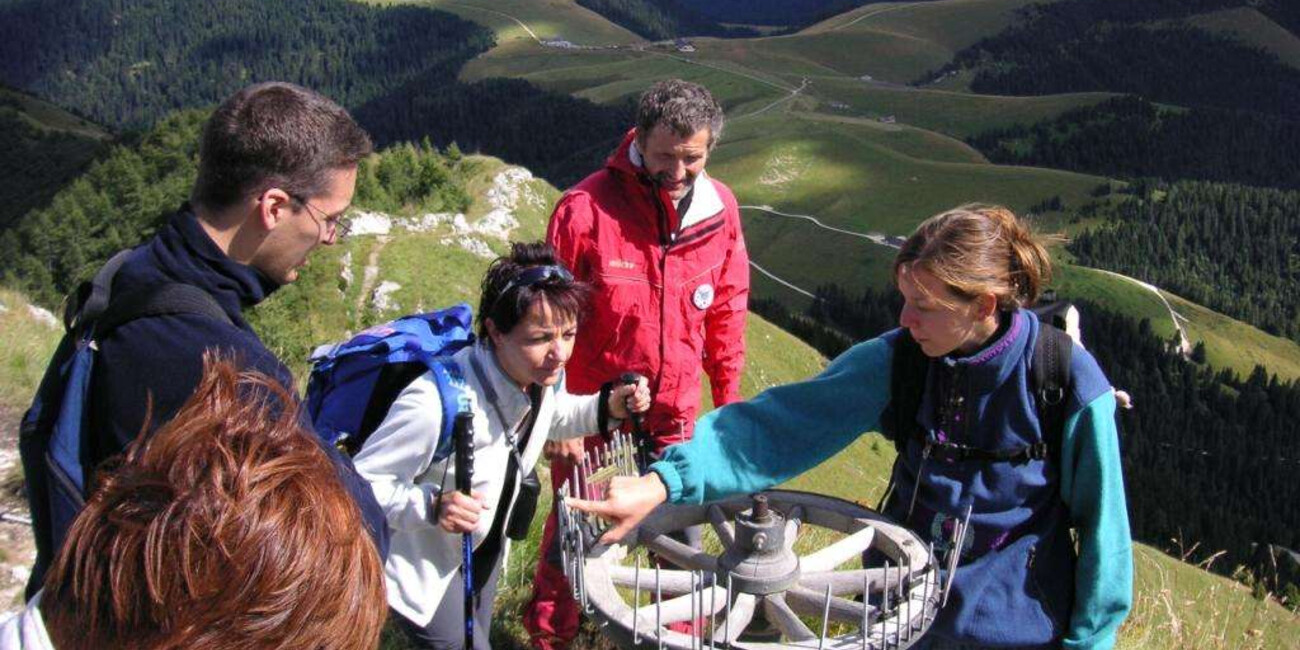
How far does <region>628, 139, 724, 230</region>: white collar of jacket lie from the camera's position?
5.90 meters

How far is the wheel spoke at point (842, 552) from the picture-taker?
3.77 metres

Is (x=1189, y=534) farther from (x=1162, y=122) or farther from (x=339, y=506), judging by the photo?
(x=1162, y=122)

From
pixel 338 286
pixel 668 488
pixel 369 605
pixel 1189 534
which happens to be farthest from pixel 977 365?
pixel 1189 534

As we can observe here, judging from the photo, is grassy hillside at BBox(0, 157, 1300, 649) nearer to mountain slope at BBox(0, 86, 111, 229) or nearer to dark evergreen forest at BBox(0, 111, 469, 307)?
dark evergreen forest at BBox(0, 111, 469, 307)

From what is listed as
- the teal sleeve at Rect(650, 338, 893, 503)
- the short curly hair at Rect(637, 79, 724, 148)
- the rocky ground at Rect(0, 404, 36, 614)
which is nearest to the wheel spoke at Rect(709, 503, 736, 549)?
the teal sleeve at Rect(650, 338, 893, 503)

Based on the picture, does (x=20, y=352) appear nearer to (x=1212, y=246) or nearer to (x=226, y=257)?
(x=226, y=257)

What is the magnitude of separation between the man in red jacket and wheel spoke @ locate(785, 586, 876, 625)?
2.07 meters

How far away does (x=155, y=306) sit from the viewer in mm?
2654

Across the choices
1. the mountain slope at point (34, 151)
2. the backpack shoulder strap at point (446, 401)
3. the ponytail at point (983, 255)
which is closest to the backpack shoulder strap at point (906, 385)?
the ponytail at point (983, 255)

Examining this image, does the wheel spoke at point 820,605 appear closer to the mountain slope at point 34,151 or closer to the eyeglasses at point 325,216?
the eyeglasses at point 325,216

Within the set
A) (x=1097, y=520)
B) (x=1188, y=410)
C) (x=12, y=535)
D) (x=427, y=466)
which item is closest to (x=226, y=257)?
(x=427, y=466)

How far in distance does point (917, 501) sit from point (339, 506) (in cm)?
259

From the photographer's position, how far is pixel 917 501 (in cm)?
387

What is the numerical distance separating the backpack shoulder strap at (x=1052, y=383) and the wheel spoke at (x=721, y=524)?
116cm
